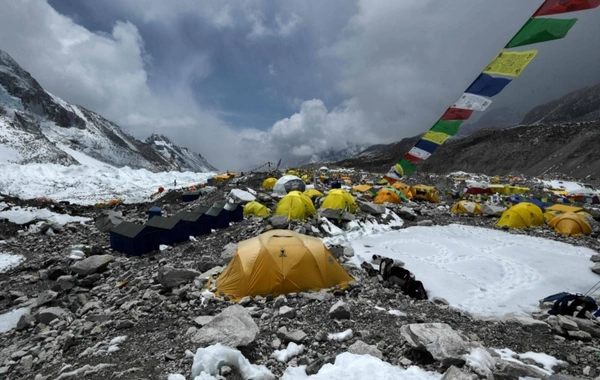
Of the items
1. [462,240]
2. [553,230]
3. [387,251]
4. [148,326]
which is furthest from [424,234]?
[148,326]

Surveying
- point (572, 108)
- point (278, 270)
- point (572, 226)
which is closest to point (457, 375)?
point (278, 270)

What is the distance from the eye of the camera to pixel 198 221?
1426 centimetres

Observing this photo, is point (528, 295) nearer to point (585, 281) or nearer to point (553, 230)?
point (585, 281)

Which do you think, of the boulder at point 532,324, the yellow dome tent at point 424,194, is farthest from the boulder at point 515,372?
the yellow dome tent at point 424,194

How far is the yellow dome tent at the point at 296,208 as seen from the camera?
14.2m

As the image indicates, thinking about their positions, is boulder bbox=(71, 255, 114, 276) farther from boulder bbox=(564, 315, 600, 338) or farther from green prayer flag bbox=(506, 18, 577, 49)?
green prayer flag bbox=(506, 18, 577, 49)

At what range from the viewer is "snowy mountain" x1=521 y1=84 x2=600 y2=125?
153125 mm

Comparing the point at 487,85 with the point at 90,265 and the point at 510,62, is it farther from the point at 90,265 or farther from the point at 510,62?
the point at 90,265

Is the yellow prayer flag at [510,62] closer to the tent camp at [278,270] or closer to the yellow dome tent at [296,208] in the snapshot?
the tent camp at [278,270]

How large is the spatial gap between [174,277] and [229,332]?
12.5 feet

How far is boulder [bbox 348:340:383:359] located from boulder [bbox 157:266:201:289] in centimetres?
499

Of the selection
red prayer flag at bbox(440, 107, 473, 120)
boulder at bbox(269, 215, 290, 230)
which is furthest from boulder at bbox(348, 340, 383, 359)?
boulder at bbox(269, 215, 290, 230)

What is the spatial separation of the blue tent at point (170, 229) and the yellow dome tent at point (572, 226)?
1675 cm

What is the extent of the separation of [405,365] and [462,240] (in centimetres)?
1018
